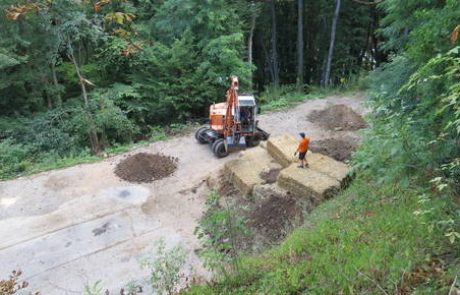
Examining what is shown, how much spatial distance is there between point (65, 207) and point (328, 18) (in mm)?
14790

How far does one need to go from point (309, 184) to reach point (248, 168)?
6.39 ft

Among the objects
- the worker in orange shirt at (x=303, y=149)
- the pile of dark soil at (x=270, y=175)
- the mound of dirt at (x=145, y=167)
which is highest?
the worker in orange shirt at (x=303, y=149)

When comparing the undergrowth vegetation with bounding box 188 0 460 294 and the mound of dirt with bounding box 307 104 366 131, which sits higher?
the undergrowth vegetation with bounding box 188 0 460 294

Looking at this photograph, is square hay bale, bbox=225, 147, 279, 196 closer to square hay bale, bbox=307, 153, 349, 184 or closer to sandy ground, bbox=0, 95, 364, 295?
sandy ground, bbox=0, 95, 364, 295

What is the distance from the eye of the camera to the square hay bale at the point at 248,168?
866 cm

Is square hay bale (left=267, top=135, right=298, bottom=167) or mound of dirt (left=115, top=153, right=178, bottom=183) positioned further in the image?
mound of dirt (left=115, top=153, right=178, bottom=183)

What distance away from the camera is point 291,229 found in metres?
6.74

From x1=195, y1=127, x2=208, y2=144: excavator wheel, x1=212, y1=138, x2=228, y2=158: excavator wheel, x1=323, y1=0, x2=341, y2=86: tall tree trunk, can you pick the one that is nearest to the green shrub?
x1=195, y1=127, x2=208, y2=144: excavator wheel

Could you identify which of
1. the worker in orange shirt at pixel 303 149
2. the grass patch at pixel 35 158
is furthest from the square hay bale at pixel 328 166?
the grass patch at pixel 35 158

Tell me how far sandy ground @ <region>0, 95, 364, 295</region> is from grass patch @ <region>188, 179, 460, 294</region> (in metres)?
1.70

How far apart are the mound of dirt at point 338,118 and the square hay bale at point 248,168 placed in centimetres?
319

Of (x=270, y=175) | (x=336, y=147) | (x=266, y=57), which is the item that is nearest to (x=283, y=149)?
(x=270, y=175)

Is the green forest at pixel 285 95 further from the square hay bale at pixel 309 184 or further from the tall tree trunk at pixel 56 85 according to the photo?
the square hay bale at pixel 309 184

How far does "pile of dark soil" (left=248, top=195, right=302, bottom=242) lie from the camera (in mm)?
6910
